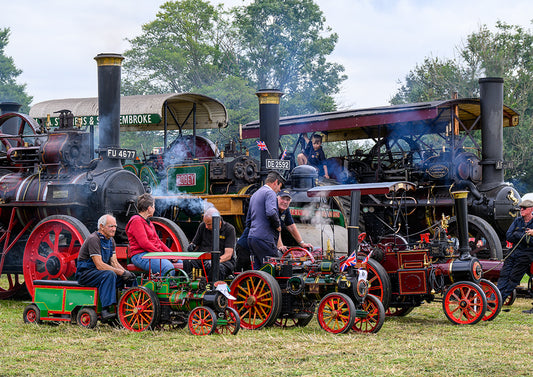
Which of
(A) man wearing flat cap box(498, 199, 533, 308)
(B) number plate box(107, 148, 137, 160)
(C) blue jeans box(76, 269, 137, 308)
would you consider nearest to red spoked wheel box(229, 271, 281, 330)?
(C) blue jeans box(76, 269, 137, 308)

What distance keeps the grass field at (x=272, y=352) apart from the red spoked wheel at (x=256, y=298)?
161 mm

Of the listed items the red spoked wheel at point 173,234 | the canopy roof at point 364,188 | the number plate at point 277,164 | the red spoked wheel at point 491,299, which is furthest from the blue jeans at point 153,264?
the number plate at point 277,164

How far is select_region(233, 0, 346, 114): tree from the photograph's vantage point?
88.5ft

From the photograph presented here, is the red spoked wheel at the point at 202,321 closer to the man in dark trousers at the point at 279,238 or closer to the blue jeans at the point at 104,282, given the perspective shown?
the blue jeans at the point at 104,282

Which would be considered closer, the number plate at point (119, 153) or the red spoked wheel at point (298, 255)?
the red spoked wheel at point (298, 255)

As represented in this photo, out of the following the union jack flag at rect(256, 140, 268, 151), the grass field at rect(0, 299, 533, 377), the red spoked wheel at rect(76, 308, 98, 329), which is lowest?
the grass field at rect(0, 299, 533, 377)

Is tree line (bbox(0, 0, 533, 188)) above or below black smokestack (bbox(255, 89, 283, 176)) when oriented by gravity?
above

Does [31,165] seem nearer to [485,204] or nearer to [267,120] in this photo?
[267,120]

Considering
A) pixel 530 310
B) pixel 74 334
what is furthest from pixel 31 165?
Result: pixel 530 310

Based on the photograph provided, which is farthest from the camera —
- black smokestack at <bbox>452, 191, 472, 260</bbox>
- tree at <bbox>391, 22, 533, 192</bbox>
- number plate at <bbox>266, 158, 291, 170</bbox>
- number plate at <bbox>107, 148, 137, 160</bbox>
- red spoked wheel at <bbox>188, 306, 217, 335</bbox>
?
tree at <bbox>391, 22, 533, 192</bbox>

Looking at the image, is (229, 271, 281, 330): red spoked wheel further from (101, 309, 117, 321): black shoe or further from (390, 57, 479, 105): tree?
(390, 57, 479, 105): tree

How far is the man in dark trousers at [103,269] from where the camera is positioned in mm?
6625

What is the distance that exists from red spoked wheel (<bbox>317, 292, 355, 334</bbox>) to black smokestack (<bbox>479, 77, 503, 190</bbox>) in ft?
16.7

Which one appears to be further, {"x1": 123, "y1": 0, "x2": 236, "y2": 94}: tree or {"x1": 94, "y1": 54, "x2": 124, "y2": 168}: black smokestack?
{"x1": 123, "y1": 0, "x2": 236, "y2": 94}: tree
